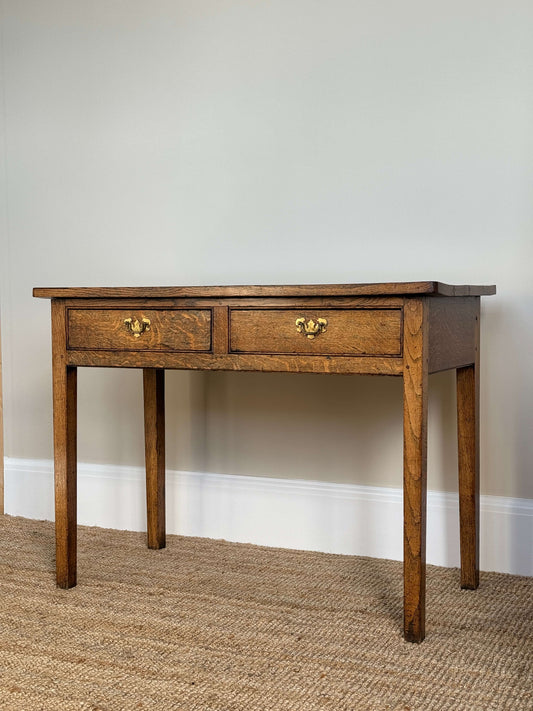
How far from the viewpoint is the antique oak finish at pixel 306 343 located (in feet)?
5.86

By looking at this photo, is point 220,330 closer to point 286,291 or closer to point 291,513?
point 286,291

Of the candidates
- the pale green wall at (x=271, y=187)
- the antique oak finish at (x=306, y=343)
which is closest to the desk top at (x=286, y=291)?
the antique oak finish at (x=306, y=343)

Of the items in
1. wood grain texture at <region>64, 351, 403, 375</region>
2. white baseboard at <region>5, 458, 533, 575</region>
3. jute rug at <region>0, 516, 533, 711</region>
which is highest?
wood grain texture at <region>64, 351, 403, 375</region>

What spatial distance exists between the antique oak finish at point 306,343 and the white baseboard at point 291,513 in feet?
0.58

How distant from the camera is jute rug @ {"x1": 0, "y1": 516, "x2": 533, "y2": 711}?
1.56 metres

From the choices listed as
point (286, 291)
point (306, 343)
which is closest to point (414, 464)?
point (306, 343)

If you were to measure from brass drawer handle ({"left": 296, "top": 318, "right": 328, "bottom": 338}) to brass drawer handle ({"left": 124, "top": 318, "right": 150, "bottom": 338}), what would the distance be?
1.26ft

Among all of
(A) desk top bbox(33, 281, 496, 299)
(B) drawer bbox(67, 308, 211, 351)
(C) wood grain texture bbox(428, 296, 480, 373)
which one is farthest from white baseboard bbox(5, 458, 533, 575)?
(B) drawer bbox(67, 308, 211, 351)

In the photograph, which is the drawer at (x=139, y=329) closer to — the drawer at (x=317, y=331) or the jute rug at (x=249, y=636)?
the drawer at (x=317, y=331)

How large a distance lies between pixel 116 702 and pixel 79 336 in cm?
91

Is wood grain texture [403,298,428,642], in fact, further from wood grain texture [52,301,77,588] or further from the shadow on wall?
wood grain texture [52,301,77,588]

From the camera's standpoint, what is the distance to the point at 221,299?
6.42 ft

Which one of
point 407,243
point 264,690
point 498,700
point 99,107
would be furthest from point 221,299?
point 99,107

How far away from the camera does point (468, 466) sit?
218cm
